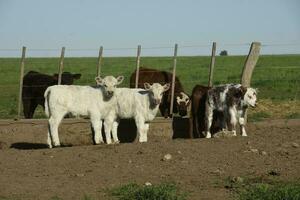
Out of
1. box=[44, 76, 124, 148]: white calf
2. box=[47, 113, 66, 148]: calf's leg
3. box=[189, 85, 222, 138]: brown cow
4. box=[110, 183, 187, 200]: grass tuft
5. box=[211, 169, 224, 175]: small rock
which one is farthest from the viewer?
box=[189, 85, 222, 138]: brown cow

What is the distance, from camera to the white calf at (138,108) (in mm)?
15594

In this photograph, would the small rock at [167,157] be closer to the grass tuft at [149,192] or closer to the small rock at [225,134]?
the grass tuft at [149,192]

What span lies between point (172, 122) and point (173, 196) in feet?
26.9

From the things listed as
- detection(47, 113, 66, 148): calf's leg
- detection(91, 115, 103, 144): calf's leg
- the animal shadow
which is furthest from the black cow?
detection(91, 115, 103, 144): calf's leg

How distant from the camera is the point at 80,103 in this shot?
1538 cm

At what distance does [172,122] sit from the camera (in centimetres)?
1706

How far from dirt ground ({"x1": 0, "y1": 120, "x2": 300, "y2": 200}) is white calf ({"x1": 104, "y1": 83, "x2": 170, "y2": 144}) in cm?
229

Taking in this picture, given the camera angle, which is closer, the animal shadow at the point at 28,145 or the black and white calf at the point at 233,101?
the black and white calf at the point at 233,101

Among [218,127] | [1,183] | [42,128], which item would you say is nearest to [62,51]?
[42,128]

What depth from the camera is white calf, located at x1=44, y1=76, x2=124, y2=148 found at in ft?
49.6

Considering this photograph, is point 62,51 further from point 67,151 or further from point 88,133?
point 67,151

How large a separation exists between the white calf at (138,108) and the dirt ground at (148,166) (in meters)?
2.29

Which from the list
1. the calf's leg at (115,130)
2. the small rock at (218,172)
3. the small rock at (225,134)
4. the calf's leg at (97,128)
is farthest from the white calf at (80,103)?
the small rock at (218,172)

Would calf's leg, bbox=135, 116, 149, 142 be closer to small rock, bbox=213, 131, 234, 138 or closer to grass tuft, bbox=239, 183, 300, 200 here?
small rock, bbox=213, 131, 234, 138
